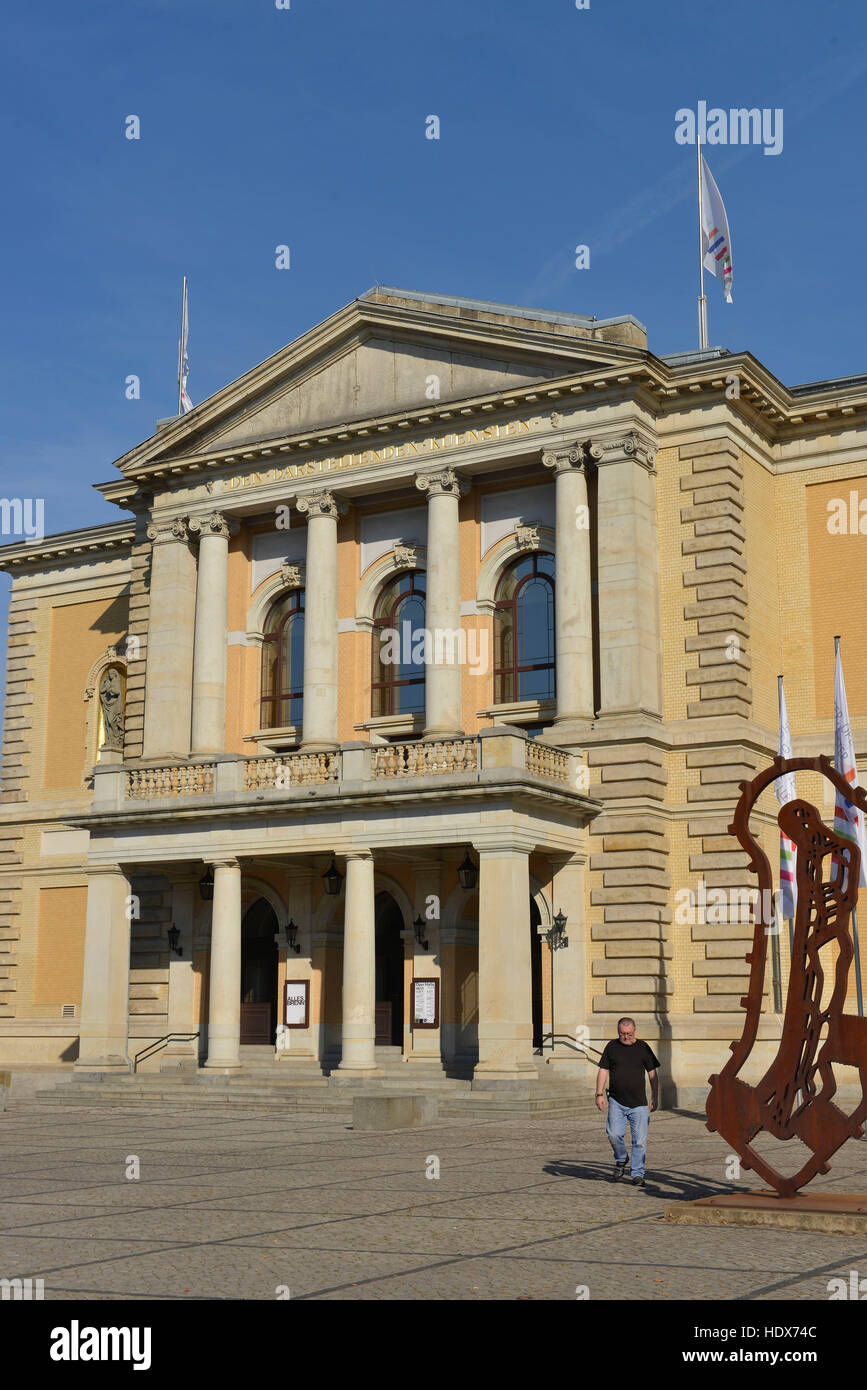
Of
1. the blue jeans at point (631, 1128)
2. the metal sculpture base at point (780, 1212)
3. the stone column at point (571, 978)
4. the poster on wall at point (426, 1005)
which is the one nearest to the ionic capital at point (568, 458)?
the stone column at point (571, 978)

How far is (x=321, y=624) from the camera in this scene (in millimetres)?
35094

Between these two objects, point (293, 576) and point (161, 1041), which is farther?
point (293, 576)

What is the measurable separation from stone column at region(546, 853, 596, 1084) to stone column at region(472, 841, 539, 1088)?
2289 millimetres

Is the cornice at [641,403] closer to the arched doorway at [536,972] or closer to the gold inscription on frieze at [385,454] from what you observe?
the gold inscription on frieze at [385,454]

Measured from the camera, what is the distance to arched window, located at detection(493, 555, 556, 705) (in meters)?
34.0

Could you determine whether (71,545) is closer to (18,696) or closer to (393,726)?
(18,696)

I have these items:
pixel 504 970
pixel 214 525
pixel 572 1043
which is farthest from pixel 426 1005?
pixel 214 525

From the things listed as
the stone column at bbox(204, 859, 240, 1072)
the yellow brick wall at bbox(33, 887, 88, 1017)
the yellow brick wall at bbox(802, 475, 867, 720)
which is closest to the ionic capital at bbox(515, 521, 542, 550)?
the yellow brick wall at bbox(802, 475, 867, 720)

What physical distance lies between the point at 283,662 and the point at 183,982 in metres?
8.06

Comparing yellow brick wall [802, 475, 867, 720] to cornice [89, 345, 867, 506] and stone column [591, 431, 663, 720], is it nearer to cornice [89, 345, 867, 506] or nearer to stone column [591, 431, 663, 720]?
cornice [89, 345, 867, 506]

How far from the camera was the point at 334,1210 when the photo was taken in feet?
45.2
